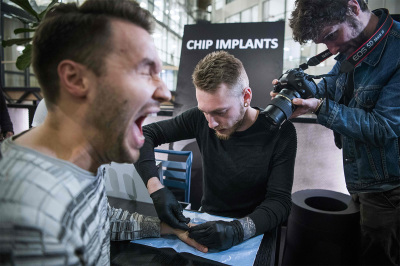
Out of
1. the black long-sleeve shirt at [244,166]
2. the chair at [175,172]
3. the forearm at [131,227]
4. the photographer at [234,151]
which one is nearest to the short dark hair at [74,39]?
the forearm at [131,227]

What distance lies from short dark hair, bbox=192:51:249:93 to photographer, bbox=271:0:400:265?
1.01ft

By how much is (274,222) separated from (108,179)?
90 centimetres

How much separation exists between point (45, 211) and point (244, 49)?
2157mm

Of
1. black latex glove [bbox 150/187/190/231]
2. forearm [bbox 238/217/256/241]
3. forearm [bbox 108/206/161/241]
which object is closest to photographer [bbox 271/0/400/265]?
forearm [bbox 238/217/256/241]

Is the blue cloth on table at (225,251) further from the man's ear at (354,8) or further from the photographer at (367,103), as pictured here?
the man's ear at (354,8)

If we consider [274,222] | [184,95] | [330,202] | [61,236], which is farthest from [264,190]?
[184,95]

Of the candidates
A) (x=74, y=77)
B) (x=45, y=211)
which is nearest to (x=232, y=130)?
(x=74, y=77)

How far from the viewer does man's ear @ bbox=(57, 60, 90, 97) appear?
1.77 ft

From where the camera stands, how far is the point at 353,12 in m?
1.19

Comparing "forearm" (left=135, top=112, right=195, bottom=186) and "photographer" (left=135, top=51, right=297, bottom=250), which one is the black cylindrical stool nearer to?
"photographer" (left=135, top=51, right=297, bottom=250)

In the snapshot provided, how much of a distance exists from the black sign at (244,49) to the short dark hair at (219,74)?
96 cm

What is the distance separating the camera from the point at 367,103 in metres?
1.24

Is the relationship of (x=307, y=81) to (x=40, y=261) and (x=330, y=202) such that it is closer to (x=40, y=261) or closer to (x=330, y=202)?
(x=330, y=202)

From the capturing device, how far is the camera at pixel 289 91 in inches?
43.8
